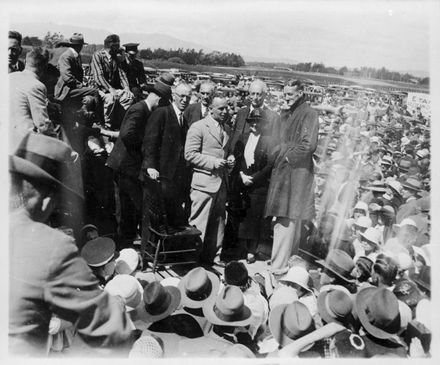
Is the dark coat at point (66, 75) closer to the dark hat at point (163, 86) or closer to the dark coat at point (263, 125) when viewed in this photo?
the dark hat at point (163, 86)

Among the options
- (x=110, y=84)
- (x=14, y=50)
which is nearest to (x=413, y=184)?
(x=110, y=84)

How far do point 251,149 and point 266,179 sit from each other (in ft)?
1.23

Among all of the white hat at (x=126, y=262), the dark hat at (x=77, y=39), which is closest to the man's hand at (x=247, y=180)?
the white hat at (x=126, y=262)

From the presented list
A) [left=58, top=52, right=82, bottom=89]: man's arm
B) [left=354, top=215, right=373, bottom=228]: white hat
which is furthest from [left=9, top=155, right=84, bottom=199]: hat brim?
[left=354, top=215, right=373, bottom=228]: white hat

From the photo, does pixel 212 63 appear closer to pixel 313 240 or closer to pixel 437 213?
pixel 313 240

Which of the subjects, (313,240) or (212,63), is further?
(313,240)

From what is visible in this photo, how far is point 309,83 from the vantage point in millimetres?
4145

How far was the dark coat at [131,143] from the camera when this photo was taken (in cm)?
398

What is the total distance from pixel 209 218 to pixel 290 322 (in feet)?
5.68

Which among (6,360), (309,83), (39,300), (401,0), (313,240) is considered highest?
(401,0)

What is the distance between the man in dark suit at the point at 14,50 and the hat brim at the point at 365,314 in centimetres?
327

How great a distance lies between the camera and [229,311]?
282cm

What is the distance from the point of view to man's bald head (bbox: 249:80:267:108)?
4444 millimetres

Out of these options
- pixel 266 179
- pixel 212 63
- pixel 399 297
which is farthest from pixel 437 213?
pixel 212 63
